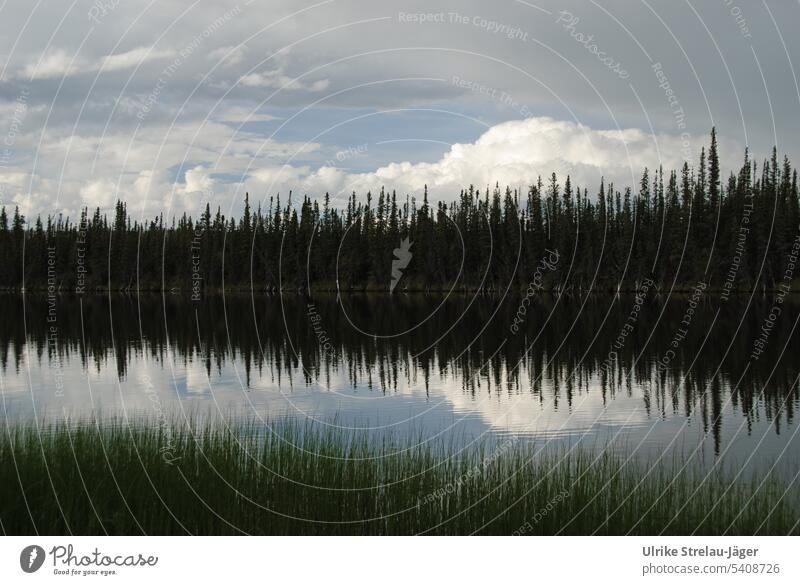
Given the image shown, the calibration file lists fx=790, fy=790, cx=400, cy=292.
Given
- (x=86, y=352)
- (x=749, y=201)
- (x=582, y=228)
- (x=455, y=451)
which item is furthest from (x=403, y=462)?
(x=582, y=228)

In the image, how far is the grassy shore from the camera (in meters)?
11.7

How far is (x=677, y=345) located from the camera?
4384cm

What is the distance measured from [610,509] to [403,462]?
4.08 metres

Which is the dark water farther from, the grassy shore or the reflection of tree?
the grassy shore

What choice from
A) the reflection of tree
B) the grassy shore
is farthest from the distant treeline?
the grassy shore

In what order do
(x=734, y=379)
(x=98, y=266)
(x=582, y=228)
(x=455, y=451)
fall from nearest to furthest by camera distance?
1. (x=455, y=451)
2. (x=734, y=379)
3. (x=582, y=228)
4. (x=98, y=266)

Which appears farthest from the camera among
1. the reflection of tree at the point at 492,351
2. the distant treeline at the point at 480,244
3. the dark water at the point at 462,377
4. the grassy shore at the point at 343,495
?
the distant treeline at the point at 480,244

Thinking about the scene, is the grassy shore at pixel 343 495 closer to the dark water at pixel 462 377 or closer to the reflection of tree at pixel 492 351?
the dark water at pixel 462 377

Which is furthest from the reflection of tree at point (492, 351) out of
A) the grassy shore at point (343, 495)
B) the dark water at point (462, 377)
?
the grassy shore at point (343, 495)

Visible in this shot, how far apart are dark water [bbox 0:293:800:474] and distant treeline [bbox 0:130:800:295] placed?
34820 millimetres

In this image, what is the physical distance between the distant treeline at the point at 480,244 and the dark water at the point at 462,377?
3482cm

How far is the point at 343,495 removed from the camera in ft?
43.2

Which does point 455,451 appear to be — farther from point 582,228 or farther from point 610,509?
point 582,228

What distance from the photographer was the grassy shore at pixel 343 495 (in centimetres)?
1166
